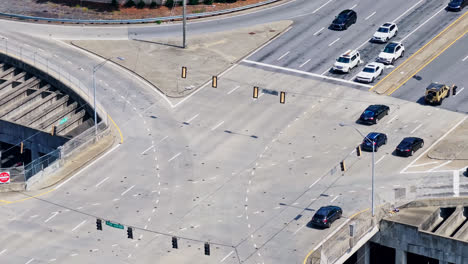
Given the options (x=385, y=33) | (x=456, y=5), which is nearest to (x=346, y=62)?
(x=385, y=33)

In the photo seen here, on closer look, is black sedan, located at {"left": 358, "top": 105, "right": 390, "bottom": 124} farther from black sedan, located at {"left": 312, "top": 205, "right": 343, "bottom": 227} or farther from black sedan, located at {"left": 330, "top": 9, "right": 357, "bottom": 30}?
black sedan, located at {"left": 330, "top": 9, "right": 357, "bottom": 30}

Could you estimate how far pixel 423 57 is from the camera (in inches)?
5335

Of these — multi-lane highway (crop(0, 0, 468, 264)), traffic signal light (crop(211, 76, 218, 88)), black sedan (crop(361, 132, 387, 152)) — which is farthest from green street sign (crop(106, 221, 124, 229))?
traffic signal light (crop(211, 76, 218, 88))

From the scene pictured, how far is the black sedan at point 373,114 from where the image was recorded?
121m

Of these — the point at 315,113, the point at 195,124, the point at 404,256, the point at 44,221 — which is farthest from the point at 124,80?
the point at 404,256

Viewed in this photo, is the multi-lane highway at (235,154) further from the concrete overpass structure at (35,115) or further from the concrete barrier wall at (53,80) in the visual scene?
the concrete overpass structure at (35,115)

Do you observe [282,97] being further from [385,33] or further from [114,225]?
[114,225]

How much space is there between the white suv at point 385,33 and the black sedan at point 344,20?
4.49 meters

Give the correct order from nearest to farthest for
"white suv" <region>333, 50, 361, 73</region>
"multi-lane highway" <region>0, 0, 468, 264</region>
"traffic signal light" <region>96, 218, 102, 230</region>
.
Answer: "traffic signal light" <region>96, 218, 102, 230</region> → "multi-lane highway" <region>0, 0, 468, 264</region> → "white suv" <region>333, 50, 361, 73</region>

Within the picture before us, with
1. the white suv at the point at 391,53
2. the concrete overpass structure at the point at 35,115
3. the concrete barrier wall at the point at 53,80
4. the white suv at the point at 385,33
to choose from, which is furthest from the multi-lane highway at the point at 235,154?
the concrete overpass structure at the point at 35,115

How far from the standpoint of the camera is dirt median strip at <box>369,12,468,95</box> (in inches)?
5118

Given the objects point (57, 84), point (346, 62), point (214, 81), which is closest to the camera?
point (214, 81)

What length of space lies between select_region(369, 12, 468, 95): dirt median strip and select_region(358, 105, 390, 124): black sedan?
21.0ft

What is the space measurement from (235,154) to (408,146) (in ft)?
55.4
